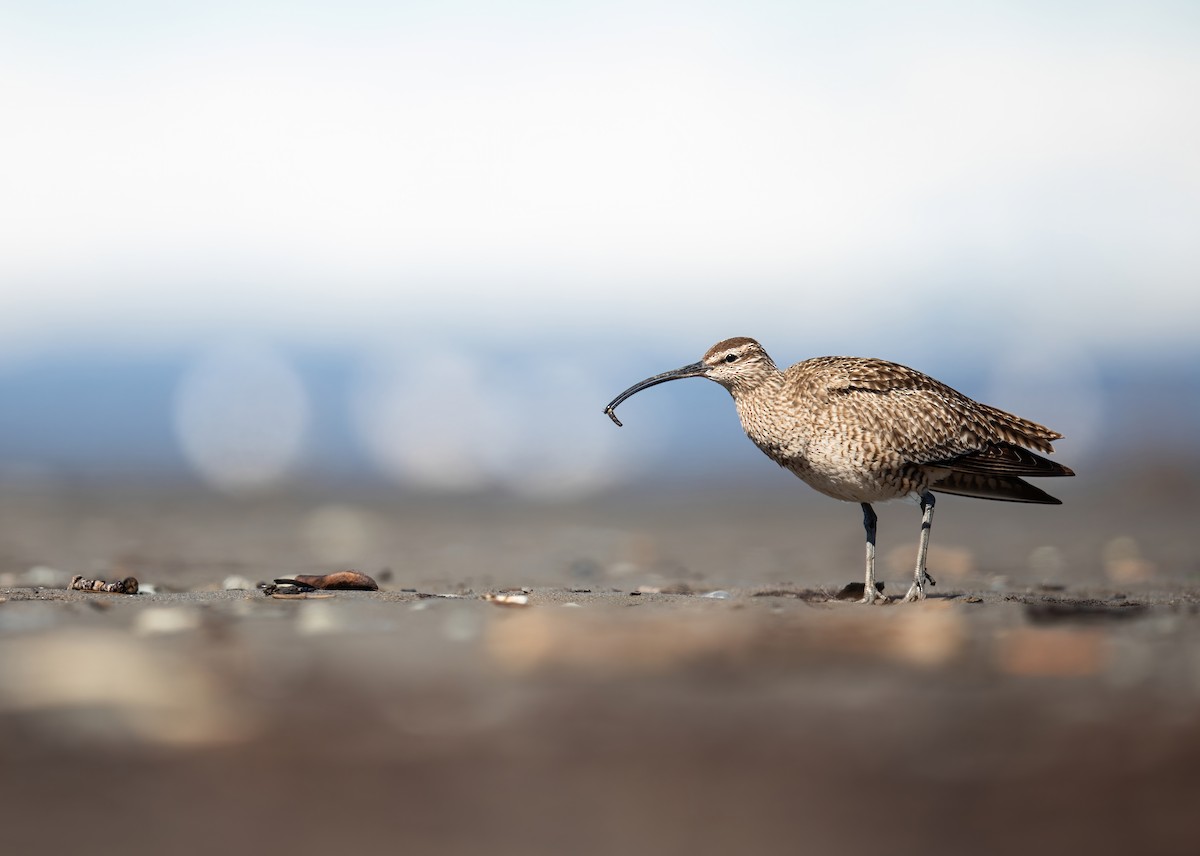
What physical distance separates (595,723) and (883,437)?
453 cm

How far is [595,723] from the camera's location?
4.86m

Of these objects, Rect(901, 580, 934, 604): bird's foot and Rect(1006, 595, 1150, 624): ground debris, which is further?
Rect(901, 580, 934, 604): bird's foot

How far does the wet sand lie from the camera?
4.05 m

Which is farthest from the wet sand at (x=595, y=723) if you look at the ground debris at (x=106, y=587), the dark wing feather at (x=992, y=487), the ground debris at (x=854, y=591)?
the dark wing feather at (x=992, y=487)

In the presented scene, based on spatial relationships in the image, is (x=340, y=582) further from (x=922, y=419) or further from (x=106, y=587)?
(x=922, y=419)

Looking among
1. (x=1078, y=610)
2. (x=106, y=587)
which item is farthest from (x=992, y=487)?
(x=106, y=587)

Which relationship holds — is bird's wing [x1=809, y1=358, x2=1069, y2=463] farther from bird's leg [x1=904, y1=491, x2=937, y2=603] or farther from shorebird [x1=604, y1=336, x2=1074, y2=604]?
bird's leg [x1=904, y1=491, x2=937, y2=603]

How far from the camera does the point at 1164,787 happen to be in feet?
14.0

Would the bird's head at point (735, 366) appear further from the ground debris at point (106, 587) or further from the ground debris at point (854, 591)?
the ground debris at point (106, 587)

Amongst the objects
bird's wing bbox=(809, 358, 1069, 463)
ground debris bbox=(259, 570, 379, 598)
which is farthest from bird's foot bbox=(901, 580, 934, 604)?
ground debris bbox=(259, 570, 379, 598)

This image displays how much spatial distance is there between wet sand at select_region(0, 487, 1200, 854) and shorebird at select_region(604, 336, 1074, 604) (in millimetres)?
991

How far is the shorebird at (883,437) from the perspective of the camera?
29.0ft

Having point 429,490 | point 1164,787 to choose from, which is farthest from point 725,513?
point 1164,787

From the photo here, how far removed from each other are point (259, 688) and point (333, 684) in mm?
303
